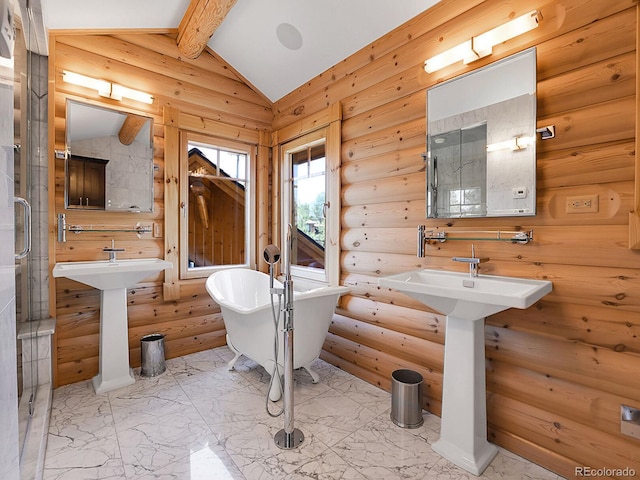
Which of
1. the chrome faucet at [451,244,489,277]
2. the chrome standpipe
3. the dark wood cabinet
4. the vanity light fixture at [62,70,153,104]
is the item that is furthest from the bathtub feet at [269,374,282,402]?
the vanity light fixture at [62,70,153,104]

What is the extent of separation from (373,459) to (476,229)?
1.38m

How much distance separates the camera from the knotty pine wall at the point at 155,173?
7.89ft

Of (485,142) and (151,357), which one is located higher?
(485,142)

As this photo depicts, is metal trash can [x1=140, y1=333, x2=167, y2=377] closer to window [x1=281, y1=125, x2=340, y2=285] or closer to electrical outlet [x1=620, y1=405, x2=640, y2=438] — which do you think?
window [x1=281, y1=125, x2=340, y2=285]

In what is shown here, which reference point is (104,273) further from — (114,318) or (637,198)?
(637,198)

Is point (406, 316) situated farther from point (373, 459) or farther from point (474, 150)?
point (474, 150)

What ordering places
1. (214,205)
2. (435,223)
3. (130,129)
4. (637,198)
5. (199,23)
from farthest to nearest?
(214,205) → (130,129) → (199,23) → (435,223) → (637,198)

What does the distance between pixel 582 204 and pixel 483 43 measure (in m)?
1.03

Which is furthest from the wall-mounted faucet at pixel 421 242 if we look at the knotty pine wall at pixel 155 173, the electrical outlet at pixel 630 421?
the knotty pine wall at pixel 155 173

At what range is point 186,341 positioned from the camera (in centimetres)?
304

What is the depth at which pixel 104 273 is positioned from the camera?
219cm

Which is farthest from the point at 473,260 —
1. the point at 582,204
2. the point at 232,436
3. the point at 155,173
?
the point at 155,173

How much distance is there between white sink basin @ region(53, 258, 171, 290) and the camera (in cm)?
212

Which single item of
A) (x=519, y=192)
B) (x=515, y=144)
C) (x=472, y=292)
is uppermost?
(x=515, y=144)
